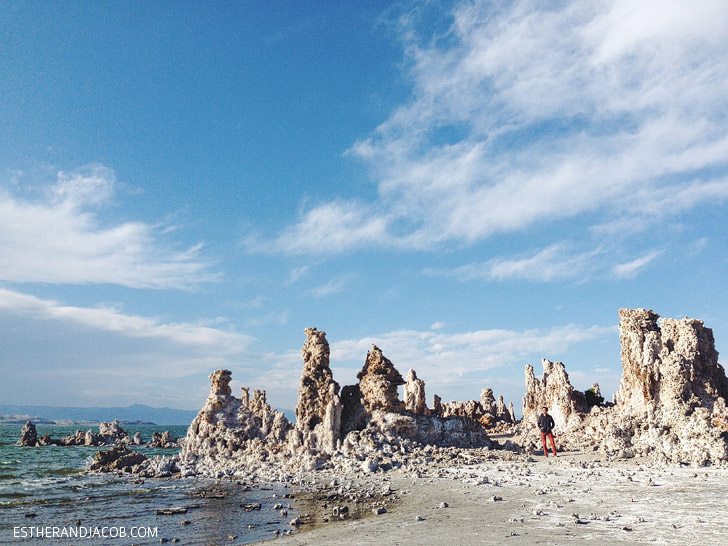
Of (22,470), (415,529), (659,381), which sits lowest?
(22,470)

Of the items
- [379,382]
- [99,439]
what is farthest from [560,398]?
[99,439]

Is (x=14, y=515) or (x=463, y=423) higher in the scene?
(x=463, y=423)

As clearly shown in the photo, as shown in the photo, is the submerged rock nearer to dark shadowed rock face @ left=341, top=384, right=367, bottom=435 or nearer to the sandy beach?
dark shadowed rock face @ left=341, top=384, right=367, bottom=435

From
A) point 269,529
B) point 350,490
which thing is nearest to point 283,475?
point 350,490

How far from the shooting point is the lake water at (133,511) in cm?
1512

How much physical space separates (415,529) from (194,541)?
6.63m

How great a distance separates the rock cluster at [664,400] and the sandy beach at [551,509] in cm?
236

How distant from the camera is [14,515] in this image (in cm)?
1895

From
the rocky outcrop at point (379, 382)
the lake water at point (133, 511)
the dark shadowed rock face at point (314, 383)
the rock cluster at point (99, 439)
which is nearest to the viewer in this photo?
the lake water at point (133, 511)

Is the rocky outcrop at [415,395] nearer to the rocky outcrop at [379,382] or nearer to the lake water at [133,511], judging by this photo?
the rocky outcrop at [379,382]

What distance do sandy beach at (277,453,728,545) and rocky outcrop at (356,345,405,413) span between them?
7916 mm

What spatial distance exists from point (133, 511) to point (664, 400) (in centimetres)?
2611

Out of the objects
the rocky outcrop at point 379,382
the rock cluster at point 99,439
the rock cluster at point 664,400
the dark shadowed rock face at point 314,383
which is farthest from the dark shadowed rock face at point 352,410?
the rock cluster at point 99,439

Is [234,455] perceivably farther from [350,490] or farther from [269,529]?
[269,529]
